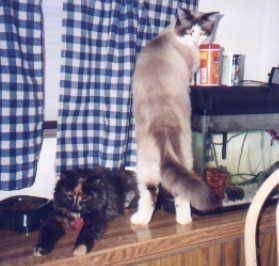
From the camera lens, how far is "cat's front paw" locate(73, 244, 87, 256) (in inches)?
45.1

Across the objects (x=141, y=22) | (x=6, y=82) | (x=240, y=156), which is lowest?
(x=240, y=156)

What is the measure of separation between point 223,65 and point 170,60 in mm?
454

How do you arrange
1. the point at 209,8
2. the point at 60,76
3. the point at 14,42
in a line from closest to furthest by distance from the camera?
the point at 14,42
the point at 60,76
the point at 209,8

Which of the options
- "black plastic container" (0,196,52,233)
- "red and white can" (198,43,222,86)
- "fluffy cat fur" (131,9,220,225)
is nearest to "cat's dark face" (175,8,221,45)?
"fluffy cat fur" (131,9,220,225)

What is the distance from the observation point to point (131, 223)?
1409 mm

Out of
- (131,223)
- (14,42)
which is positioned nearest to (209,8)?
(14,42)

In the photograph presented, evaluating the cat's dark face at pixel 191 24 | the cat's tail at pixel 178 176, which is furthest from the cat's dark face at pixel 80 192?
the cat's dark face at pixel 191 24

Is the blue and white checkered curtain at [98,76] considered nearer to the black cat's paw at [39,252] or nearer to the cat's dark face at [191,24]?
the cat's dark face at [191,24]

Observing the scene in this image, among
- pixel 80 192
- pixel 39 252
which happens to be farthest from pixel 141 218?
pixel 39 252

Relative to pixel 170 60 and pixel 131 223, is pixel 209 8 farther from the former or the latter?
pixel 131 223

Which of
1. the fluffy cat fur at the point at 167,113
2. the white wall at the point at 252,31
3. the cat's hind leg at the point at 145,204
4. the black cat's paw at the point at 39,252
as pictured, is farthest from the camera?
the white wall at the point at 252,31

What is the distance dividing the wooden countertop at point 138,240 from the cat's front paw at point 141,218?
0.09 ft

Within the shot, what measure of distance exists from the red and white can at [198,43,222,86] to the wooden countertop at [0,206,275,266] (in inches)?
22.9

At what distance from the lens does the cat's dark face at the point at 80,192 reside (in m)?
1.31
